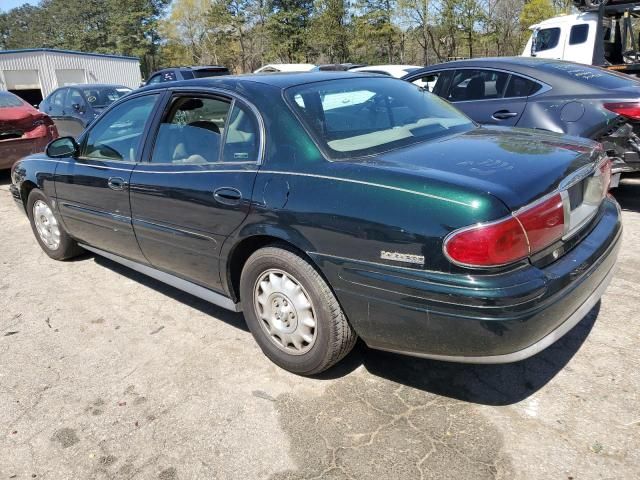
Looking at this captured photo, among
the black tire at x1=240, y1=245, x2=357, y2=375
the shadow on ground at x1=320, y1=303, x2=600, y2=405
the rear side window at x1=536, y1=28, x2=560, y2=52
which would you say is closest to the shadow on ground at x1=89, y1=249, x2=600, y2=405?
the shadow on ground at x1=320, y1=303, x2=600, y2=405

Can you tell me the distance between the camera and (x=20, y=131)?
864cm

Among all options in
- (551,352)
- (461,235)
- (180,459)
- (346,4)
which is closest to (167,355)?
(180,459)

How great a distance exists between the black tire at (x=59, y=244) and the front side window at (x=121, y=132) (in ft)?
2.89

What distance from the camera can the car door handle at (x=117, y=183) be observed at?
3723 millimetres

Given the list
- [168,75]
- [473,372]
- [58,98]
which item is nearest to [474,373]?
[473,372]

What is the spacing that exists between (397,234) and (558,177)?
82cm

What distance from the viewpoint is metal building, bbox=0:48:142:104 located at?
2756 centimetres

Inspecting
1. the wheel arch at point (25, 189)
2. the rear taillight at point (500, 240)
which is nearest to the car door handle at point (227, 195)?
the rear taillight at point (500, 240)

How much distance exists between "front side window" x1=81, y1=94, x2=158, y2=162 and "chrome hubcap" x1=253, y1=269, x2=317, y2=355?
1462 millimetres

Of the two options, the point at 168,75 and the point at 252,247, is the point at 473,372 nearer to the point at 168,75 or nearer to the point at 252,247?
the point at 252,247

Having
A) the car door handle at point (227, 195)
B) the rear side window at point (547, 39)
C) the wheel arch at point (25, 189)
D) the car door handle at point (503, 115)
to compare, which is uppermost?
the rear side window at point (547, 39)

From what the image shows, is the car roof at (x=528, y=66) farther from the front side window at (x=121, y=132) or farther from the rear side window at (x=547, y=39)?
the rear side window at (x=547, y=39)

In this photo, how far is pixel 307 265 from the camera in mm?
2717

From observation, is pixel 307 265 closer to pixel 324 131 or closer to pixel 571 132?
pixel 324 131
